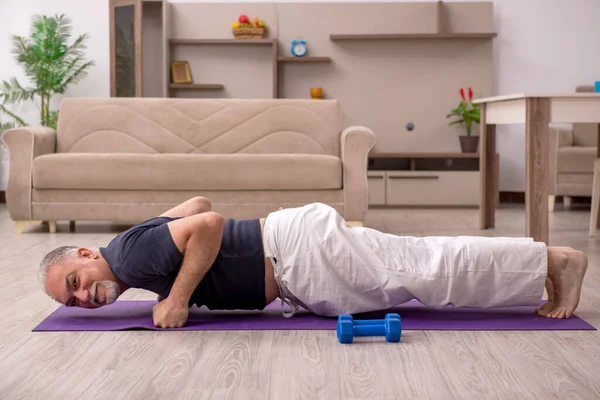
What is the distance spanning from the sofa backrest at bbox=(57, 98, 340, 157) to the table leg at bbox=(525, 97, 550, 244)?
166 cm

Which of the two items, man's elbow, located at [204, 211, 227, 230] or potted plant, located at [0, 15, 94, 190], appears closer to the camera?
man's elbow, located at [204, 211, 227, 230]

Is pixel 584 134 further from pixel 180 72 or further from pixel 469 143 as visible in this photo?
pixel 180 72

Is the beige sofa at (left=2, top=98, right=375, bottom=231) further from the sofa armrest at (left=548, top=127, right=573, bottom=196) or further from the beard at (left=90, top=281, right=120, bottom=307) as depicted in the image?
the beard at (left=90, top=281, right=120, bottom=307)

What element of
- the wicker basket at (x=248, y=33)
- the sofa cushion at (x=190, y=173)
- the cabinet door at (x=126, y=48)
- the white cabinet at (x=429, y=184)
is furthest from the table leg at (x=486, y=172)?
the cabinet door at (x=126, y=48)

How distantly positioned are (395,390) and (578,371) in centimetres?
45

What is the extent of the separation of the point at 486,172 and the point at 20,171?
8.88 ft

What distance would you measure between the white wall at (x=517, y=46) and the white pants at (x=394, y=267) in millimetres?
4842

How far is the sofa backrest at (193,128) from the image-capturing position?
5.12 meters

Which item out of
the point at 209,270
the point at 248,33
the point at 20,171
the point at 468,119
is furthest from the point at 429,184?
the point at 209,270

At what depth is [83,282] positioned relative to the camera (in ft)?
7.05

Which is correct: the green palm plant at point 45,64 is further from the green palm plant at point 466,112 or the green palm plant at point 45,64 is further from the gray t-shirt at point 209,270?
the gray t-shirt at point 209,270

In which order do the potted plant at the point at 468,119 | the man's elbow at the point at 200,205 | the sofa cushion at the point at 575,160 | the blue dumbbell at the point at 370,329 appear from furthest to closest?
1. the potted plant at the point at 468,119
2. the sofa cushion at the point at 575,160
3. the man's elbow at the point at 200,205
4. the blue dumbbell at the point at 370,329

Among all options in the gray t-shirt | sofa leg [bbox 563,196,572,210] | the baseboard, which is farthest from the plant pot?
the gray t-shirt

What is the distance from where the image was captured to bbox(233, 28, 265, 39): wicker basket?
6.84 metres
